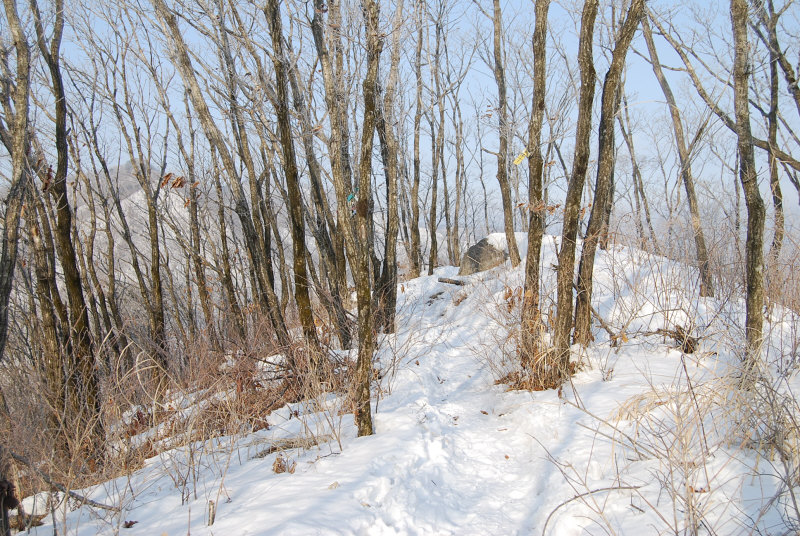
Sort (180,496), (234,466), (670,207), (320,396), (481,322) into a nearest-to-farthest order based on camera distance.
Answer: (180,496) → (234,466) → (320,396) → (670,207) → (481,322)

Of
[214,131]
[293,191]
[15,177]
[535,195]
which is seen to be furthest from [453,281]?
[15,177]

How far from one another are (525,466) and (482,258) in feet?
28.4

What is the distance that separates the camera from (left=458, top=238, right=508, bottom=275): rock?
36.6 feet

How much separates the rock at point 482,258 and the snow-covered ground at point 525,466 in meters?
6.64

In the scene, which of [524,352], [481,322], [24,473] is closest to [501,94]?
[481,322]

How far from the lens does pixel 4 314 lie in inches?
96.0

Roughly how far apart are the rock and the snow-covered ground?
21.8 ft

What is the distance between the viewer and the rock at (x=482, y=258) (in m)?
11.2

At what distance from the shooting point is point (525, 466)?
311 centimetres

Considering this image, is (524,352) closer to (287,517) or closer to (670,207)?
(670,207)

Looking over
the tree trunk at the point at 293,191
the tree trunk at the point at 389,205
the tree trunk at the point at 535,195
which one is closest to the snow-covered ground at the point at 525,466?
the tree trunk at the point at 535,195

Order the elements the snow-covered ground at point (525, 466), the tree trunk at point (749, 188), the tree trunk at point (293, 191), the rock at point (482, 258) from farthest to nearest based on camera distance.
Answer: the rock at point (482, 258), the tree trunk at point (293, 191), the tree trunk at point (749, 188), the snow-covered ground at point (525, 466)

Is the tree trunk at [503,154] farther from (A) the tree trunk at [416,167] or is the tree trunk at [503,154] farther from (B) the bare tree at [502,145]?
(A) the tree trunk at [416,167]

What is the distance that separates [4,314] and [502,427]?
133 inches
